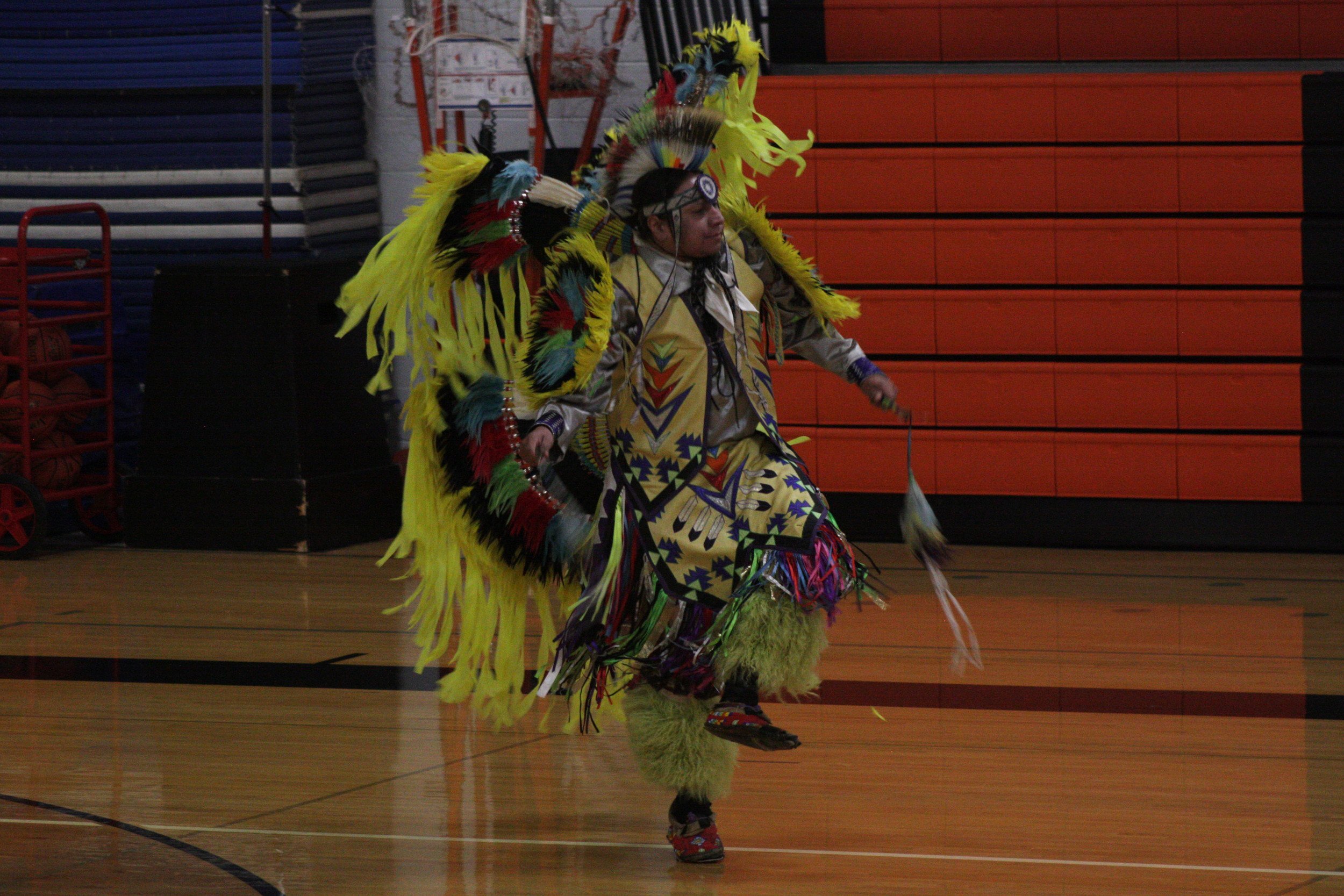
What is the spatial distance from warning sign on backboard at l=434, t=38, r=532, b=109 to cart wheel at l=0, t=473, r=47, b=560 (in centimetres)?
198

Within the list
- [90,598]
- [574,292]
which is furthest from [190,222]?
[574,292]

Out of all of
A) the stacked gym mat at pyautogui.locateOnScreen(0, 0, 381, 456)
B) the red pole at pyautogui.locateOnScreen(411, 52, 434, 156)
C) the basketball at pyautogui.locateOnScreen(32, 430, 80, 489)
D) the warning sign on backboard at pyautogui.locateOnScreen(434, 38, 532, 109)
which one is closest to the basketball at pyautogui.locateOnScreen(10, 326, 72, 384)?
the basketball at pyautogui.locateOnScreen(32, 430, 80, 489)

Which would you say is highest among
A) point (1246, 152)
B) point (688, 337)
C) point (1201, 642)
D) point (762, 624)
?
point (1246, 152)

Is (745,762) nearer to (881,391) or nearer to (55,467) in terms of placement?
(881,391)

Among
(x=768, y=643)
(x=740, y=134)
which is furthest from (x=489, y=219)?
(x=768, y=643)

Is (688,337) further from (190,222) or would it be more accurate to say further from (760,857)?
(190,222)

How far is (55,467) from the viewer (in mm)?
6789

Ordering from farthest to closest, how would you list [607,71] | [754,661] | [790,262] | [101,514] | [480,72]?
1. [607,71]
2. [480,72]
3. [101,514]
4. [790,262]
5. [754,661]

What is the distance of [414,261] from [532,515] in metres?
0.53

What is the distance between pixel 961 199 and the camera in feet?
21.6

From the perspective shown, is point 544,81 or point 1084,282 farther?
point 544,81

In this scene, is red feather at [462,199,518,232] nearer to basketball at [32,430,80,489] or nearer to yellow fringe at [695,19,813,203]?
yellow fringe at [695,19,813,203]

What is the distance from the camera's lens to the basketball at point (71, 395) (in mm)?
6801

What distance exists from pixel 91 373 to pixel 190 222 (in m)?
0.87
